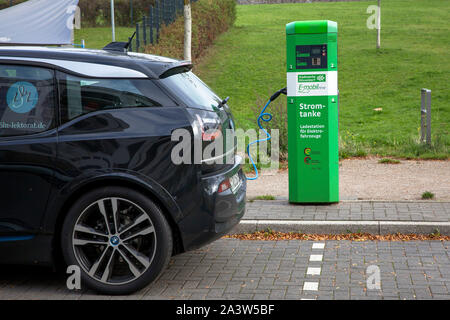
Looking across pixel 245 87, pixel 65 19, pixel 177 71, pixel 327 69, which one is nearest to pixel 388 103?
pixel 245 87

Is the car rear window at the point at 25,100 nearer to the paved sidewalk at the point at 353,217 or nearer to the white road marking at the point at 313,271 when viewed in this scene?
the white road marking at the point at 313,271

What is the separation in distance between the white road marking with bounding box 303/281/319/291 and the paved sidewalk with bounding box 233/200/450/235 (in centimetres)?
149

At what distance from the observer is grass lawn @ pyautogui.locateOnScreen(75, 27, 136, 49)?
25844mm

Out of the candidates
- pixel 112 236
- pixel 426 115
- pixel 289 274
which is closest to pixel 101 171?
pixel 112 236

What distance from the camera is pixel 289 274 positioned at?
5.25 meters

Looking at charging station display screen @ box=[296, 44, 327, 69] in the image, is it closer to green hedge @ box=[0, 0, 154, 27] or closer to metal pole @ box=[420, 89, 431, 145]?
metal pole @ box=[420, 89, 431, 145]

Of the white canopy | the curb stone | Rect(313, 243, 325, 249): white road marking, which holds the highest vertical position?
the white canopy

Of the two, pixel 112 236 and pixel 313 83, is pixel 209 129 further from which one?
pixel 313 83

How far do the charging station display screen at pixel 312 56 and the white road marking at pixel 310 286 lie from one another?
276 centimetres

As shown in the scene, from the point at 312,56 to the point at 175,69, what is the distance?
2.18m

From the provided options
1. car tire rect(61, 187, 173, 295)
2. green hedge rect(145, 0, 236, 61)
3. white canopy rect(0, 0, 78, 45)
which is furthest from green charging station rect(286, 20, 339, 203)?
green hedge rect(145, 0, 236, 61)

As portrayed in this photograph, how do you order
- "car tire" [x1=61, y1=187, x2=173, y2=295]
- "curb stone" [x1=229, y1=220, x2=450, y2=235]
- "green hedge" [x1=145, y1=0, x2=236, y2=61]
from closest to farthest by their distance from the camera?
"car tire" [x1=61, y1=187, x2=173, y2=295] < "curb stone" [x1=229, y1=220, x2=450, y2=235] < "green hedge" [x1=145, y1=0, x2=236, y2=61]

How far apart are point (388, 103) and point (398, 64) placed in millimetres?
6108
